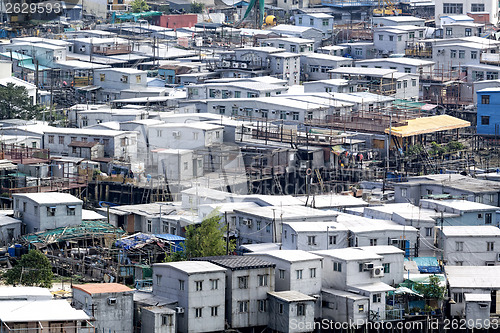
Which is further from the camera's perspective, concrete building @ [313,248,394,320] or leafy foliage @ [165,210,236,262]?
leafy foliage @ [165,210,236,262]

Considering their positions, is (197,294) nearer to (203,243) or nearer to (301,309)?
(301,309)

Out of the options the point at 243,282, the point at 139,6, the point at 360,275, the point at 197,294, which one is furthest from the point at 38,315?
the point at 139,6

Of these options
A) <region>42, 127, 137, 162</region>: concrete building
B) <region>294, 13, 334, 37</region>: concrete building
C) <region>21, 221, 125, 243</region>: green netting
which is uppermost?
<region>294, 13, 334, 37</region>: concrete building

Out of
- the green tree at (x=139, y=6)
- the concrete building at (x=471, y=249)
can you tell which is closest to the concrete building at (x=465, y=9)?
the green tree at (x=139, y=6)

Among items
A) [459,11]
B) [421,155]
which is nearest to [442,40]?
[459,11]

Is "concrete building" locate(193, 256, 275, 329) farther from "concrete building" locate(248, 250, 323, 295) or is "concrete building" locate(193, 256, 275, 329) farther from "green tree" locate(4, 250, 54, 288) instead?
"green tree" locate(4, 250, 54, 288)

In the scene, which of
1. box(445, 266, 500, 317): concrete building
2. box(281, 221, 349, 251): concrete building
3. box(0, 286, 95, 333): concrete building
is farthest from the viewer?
box(281, 221, 349, 251): concrete building

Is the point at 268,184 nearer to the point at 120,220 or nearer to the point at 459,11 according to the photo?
the point at 120,220

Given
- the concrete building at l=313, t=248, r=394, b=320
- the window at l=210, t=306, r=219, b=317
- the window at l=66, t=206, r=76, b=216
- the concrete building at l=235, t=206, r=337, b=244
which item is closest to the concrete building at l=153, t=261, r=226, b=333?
the window at l=210, t=306, r=219, b=317
